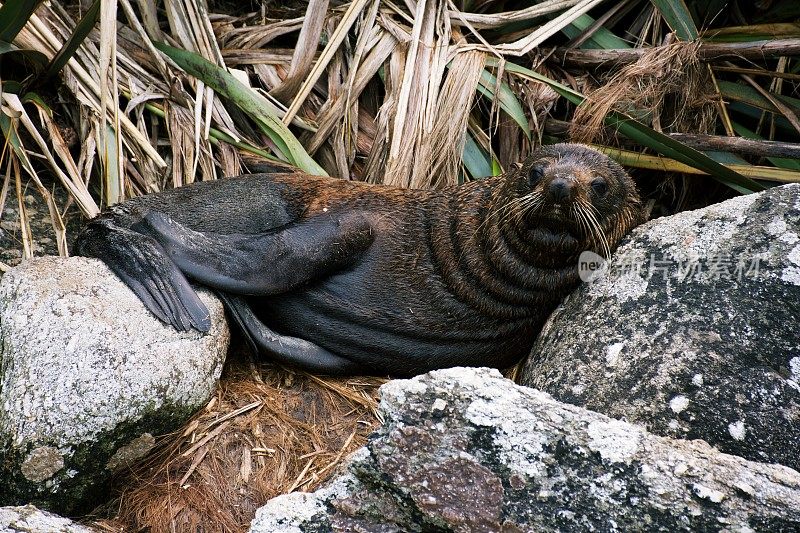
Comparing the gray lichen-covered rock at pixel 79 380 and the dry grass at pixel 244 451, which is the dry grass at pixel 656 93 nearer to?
the dry grass at pixel 244 451

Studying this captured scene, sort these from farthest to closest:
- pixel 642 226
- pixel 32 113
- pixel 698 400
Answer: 1. pixel 32 113
2. pixel 642 226
3. pixel 698 400

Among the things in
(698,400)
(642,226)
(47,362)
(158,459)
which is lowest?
(158,459)

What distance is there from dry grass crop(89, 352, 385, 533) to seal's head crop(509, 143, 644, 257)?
1.05m

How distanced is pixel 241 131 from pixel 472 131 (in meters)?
1.23

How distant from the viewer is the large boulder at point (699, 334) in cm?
340

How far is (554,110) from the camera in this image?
570 cm

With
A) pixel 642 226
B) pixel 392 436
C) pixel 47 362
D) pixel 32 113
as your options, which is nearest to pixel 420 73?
pixel 642 226

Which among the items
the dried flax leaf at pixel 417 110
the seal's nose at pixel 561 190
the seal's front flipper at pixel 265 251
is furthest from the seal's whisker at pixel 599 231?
the dried flax leaf at pixel 417 110

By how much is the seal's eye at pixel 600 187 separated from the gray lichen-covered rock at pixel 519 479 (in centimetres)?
172

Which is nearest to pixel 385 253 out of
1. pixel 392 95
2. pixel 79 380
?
pixel 392 95

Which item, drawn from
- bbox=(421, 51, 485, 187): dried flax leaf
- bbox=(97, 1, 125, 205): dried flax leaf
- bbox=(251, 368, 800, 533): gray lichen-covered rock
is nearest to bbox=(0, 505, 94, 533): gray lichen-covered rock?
bbox=(251, 368, 800, 533): gray lichen-covered rock

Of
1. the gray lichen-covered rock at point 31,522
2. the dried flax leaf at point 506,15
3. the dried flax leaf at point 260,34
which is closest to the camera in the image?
the gray lichen-covered rock at point 31,522

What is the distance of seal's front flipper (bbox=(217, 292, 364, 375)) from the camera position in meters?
4.41

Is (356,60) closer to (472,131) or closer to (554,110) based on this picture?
(472,131)
